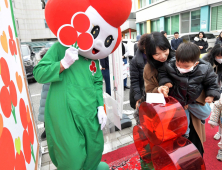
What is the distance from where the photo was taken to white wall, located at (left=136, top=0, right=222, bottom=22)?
10.9m

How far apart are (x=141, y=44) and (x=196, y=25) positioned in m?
11.6

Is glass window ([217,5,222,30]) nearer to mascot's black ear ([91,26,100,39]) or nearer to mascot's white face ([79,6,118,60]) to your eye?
mascot's white face ([79,6,118,60])

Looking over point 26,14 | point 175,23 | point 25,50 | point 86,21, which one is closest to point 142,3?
point 175,23

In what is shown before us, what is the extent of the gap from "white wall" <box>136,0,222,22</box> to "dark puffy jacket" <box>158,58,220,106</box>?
1078cm

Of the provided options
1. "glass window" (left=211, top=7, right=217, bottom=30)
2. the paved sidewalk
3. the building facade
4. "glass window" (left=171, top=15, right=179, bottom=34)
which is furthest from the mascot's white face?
"glass window" (left=171, top=15, right=179, bottom=34)

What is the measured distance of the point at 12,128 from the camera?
1.20m

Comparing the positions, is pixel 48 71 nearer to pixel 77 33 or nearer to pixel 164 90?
pixel 77 33

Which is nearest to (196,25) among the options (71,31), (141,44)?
(141,44)

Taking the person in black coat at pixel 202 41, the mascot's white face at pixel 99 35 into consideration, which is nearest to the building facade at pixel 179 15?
the person in black coat at pixel 202 41

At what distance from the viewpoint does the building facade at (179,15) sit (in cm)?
1030

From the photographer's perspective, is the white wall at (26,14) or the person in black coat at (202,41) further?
the person in black coat at (202,41)

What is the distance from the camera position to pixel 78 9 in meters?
1.30

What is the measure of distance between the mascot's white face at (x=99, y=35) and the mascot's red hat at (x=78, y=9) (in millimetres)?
38

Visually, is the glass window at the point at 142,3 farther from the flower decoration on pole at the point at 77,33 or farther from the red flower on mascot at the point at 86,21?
the flower decoration on pole at the point at 77,33
